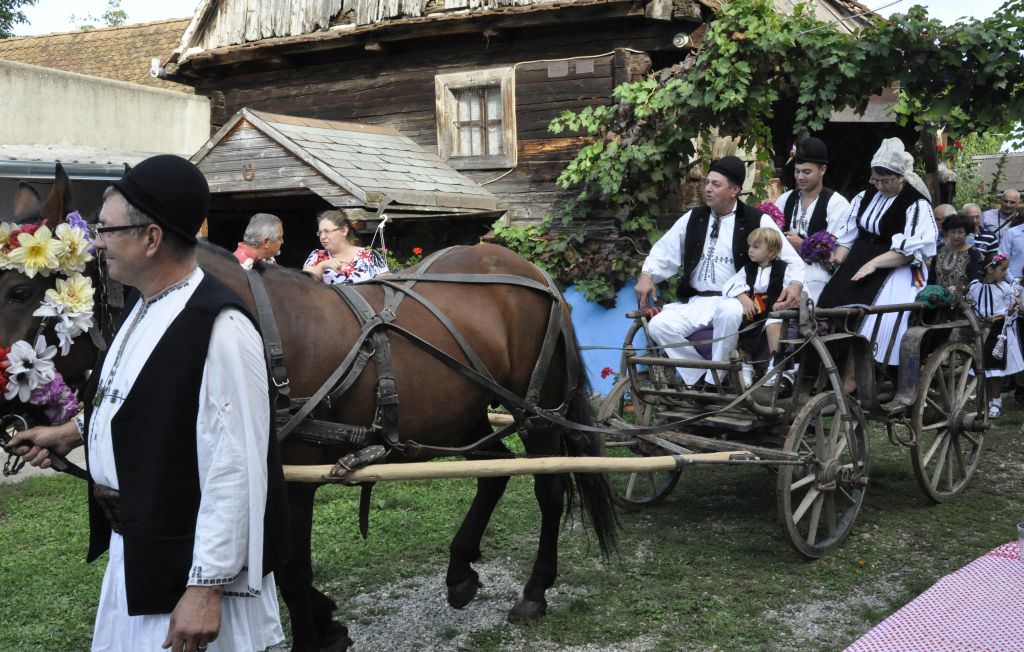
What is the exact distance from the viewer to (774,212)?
6.03m

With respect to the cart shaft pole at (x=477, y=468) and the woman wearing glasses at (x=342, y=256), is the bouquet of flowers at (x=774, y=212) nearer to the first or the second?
the cart shaft pole at (x=477, y=468)

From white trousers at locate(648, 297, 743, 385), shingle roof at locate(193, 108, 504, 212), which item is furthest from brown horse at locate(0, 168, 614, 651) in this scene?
shingle roof at locate(193, 108, 504, 212)

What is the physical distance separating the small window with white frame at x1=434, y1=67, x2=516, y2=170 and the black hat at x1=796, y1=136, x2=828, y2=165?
498cm

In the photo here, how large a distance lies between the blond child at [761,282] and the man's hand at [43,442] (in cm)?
359

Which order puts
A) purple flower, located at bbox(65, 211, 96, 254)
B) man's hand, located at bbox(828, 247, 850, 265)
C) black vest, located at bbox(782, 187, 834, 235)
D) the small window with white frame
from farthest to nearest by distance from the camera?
the small window with white frame, black vest, located at bbox(782, 187, 834, 235), man's hand, located at bbox(828, 247, 850, 265), purple flower, located at bbox(65, 211, 96, 254)

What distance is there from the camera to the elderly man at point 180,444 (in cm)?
212

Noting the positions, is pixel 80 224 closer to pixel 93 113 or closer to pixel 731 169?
pixel 731 169

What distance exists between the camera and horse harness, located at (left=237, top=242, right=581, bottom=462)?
3270 mm

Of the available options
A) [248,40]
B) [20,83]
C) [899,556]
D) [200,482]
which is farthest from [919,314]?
[20,83]

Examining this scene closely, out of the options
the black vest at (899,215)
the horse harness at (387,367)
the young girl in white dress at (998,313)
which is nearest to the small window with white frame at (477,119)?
the young girl in white dress at (998,313)

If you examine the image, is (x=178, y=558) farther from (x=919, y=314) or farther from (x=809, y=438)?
(x=919, y=314)

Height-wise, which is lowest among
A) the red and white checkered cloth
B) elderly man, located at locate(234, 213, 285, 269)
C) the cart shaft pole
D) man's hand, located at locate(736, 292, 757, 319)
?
the cart shaft pole

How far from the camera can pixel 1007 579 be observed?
7.48 ft

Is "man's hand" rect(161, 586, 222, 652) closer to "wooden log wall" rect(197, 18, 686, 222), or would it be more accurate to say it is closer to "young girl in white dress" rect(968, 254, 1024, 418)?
"young girl in white dress" rect(968, 254, 1024, 418)
